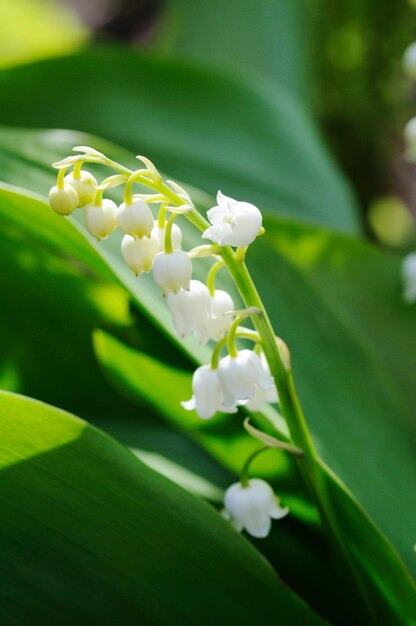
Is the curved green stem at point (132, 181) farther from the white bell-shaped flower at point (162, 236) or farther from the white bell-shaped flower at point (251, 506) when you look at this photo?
the white bell-shaped flower at point (251, 506)

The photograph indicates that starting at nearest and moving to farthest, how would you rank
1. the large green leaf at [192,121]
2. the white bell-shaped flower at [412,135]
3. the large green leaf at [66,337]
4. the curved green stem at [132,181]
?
the curved green stem at [132,181], the large green leaf at [66,337], the white bell-shaped flower at [412,135], the large green leaf at [192,121]

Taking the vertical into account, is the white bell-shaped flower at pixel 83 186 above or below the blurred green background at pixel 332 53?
below

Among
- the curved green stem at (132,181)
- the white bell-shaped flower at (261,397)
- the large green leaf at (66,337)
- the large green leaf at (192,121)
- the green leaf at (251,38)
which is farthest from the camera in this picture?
the green leaf at (251,38)

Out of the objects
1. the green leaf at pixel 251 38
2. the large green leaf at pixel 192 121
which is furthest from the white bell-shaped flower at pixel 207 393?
the green leaf at pixel 251 38

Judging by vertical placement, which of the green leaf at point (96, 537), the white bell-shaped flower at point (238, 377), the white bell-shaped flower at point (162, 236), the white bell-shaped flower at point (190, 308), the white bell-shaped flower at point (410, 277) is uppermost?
the white bell-shaped flower at point (410, 277)

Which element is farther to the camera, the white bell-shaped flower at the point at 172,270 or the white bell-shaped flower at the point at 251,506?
the white bell-shaped flower at the point at 251,506
